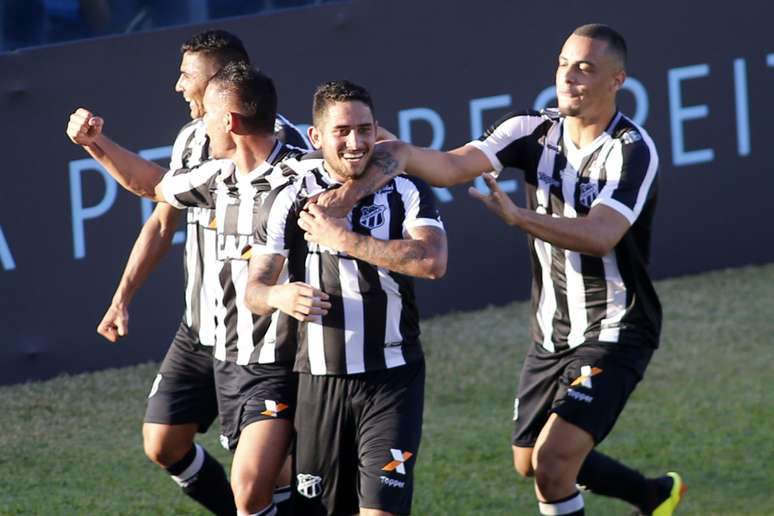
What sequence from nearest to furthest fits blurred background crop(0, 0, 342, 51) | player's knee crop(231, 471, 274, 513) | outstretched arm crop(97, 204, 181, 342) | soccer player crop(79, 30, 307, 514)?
player's knee crop(231, 471, 274, 513) → soccer player crop(79, 30, 307, 514) → outstretched arm crop(97, 204, 181, 342) → blurred background crop(0, 0, 342, 51)

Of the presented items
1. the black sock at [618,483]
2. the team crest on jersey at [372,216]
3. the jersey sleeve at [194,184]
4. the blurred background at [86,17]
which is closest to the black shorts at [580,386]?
the black sock at [618,483]

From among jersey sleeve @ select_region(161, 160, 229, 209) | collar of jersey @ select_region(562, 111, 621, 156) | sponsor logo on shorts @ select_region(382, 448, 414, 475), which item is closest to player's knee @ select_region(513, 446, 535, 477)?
sponsor logo on shorts @ select_region(382, 448, 414, 475)

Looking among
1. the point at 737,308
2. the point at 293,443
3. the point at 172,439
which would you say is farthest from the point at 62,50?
the point at 737,308

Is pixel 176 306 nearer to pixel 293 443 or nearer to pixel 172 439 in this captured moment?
pixel 172 439

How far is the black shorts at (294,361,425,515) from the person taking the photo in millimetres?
5527

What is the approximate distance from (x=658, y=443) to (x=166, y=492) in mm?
2485

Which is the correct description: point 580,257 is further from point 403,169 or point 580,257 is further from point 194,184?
point 194,184

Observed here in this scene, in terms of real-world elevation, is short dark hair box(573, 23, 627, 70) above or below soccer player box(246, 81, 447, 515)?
above

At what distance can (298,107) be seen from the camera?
32.2ft

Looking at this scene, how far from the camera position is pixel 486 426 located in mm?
8398

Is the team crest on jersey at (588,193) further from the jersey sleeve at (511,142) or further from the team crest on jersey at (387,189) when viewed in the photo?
the team crest on jersey at (387,189)

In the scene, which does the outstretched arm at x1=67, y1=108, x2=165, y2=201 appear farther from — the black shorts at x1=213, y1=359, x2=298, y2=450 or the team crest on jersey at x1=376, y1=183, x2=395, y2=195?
the team crest on jersey at x1=376, y1=183, x2=395, y2=195

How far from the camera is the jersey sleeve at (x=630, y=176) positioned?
6.03m

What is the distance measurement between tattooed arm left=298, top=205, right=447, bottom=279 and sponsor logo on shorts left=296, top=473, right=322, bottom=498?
83cm
